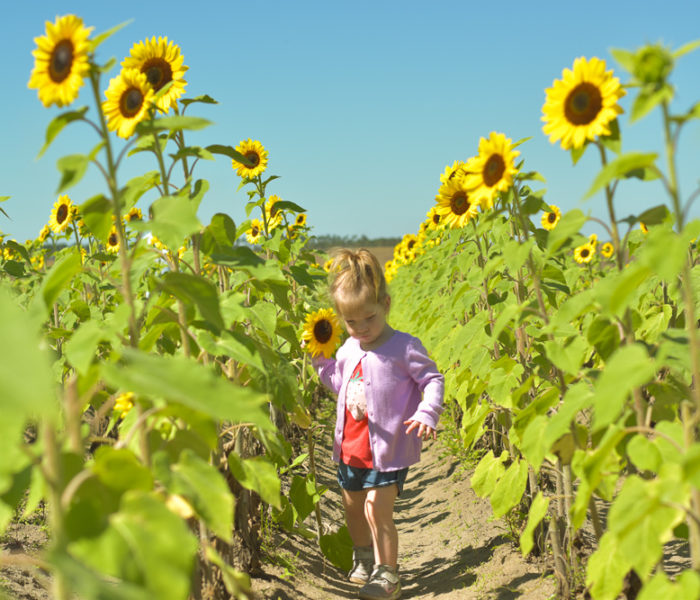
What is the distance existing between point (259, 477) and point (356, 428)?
1.72 metres

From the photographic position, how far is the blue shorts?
3.55 meters

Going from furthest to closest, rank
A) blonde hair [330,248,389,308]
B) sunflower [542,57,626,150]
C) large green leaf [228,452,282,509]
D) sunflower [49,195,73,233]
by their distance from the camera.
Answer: sunflower [49,195,73,233], blonde hair [330,248,389,308], large green leaf [228,452,282,509], sunflower [542,57,626,150]

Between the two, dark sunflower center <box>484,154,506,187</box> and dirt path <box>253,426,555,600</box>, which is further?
dirt path <box>253,426,555,600</box>

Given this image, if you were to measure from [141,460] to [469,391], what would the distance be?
8.16 ft

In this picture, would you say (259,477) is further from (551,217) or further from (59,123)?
(551,217)

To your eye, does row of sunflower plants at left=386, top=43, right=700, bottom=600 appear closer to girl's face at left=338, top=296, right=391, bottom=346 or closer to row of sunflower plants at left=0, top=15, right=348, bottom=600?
girl's face at left=338, top=296, right=391, bottom=346

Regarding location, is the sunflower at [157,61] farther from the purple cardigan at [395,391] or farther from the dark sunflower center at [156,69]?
the purple cardigan at [395,391]

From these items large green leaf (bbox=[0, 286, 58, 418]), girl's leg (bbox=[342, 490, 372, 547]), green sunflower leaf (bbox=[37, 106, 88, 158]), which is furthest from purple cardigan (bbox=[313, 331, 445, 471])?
large green leaf (bbox=[0, 286, 58, 418])

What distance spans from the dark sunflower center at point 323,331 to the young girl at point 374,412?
98 millimetres

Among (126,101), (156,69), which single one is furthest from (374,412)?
(126,101)

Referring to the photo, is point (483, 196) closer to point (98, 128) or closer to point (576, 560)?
point (98, 128)

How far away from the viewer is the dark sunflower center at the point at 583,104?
75.8 inches

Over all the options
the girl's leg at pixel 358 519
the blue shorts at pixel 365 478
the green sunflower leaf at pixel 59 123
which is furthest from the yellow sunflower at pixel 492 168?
the girl's leg at pixel 358 519

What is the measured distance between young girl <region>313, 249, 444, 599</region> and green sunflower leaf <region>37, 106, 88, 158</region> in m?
2.04
